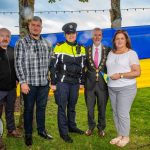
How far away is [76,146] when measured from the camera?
7.49m

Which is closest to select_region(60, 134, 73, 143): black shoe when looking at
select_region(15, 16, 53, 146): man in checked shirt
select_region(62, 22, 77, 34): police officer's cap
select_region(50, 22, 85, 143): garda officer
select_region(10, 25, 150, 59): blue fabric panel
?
select_region(50, 22, 85, 143): garda officer

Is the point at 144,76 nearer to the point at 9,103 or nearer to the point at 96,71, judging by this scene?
the point at 96,71

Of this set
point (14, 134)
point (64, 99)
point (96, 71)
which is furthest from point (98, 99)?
point (14, 134)

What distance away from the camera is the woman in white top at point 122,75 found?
7.22m

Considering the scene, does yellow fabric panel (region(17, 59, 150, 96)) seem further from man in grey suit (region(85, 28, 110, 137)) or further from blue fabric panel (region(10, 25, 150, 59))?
man in grey suit (region(85, 28, 110, 137))

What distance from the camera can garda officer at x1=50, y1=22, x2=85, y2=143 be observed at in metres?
7.45

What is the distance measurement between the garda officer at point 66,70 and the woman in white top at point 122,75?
57 centimetres

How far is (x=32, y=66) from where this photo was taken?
23.6 feet

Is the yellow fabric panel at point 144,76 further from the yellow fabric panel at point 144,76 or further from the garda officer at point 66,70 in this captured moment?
the garda officer at point 66,70

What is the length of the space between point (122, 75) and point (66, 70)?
39.8 inches

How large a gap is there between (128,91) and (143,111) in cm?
373

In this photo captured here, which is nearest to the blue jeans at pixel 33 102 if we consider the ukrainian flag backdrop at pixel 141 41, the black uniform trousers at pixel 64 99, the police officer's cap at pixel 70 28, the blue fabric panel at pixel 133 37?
the black uniform trousers at pixel 64 99

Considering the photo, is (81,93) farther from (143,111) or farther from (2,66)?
(2,66)

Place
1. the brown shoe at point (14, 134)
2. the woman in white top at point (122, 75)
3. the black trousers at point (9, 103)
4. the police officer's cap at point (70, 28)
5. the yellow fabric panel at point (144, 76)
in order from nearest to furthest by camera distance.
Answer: the woman in white top at point (122, 75), the police officer's cap at point (70, 28), the black trousers at point (9, 103), the brown shoe at point (14, 134), the yellow fabric panel at point (144, 76)
